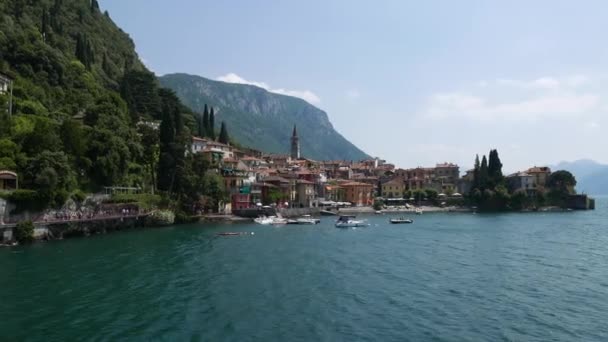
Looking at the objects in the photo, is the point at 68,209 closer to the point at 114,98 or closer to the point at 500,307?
the point at 114,98

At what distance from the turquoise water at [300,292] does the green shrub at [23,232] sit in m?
2.70

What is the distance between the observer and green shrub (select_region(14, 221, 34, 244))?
1761 inches

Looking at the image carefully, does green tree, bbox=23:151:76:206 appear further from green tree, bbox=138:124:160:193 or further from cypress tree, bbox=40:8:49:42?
cypress tree, bbox=40:8:49:42

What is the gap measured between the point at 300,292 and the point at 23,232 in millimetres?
31270

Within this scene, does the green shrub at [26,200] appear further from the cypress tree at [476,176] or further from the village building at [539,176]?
the village building at [539,176]

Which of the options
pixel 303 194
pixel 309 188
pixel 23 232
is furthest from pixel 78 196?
pixel 309 188

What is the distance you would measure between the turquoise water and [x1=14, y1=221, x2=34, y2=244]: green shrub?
2.70 meters

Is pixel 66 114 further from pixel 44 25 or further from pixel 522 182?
pixel 522 182

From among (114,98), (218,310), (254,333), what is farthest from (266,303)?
(114,98)

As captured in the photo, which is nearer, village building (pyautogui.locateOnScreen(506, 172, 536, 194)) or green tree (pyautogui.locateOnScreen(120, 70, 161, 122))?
green tree (pyautogui.locateOnScreen(120, 70, 161, 122))

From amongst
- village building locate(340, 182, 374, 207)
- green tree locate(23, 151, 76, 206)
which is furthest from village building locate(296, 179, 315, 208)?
green tree locate(23, 151, 76, 206)

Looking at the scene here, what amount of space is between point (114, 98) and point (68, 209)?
26.6 metres

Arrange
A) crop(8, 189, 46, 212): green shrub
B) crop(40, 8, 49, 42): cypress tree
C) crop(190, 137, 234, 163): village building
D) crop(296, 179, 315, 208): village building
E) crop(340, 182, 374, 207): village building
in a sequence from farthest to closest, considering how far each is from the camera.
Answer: crop(340, 182, 374, 207): village building, crop(296, 179, 315, 208): village building, crop(40, 8, 49, 42): cypress tree, crop(190, 137, 234, 163): village building, crop(8, 189, 46, 212): green shrub

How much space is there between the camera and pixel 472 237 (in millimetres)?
56469
